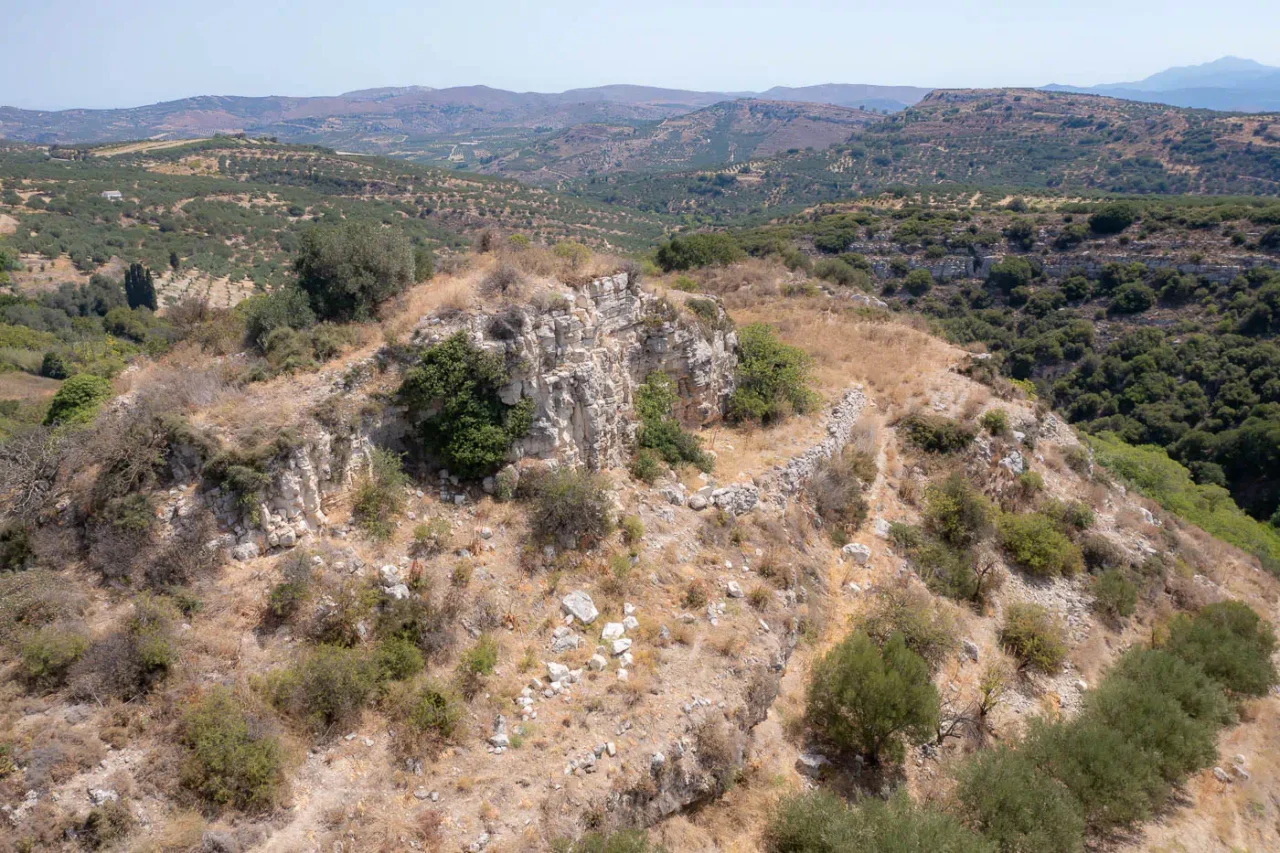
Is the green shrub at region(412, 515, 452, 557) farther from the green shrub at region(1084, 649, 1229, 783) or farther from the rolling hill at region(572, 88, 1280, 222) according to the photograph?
the rolling hill at region(572, 88, 1280, 222)

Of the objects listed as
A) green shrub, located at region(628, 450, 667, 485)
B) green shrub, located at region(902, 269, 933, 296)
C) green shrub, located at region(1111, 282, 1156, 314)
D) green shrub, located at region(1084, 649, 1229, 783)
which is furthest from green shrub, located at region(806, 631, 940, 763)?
green shrub, located at region(902, 269, 933, 296)

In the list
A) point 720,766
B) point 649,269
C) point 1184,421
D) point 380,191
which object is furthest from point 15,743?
point 380,191

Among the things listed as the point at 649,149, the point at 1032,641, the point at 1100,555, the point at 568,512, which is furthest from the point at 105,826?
the point at 649,149

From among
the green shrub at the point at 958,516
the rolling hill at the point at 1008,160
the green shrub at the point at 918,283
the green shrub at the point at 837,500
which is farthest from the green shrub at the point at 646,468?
the rolling hill at the point at 1008,160

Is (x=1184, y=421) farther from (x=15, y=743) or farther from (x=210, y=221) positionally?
(x=210, y=221)

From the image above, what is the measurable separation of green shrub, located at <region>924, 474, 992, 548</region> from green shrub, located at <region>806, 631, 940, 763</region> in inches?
253

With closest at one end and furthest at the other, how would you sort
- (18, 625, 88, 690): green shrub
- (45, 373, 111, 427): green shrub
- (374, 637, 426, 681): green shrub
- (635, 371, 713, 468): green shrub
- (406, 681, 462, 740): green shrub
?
1. (18, 625, 88, 690): green shrub
2. (406, 681, 462, 740): green shrub
3. (374, 637, 426, 681): green shrub
4. (45, 373, 111, 427): green shrub
5. (635, 371, 713, 468): green shrub

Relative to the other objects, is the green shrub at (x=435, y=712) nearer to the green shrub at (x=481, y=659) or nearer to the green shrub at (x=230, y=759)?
the green shrub at (x=481, y=659)

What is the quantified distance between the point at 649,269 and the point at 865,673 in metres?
19.4

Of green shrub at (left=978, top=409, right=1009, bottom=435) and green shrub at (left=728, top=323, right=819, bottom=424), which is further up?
green shrub at (left=728, top=323, right=819, bottom=424)

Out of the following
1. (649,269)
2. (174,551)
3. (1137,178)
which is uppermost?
(1137,178)

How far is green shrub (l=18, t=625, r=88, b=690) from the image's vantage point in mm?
8898

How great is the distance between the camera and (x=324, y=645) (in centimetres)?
1031

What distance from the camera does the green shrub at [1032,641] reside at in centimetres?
1566
